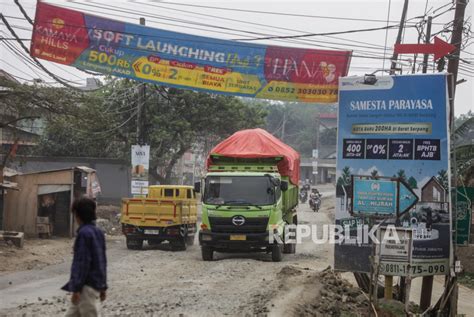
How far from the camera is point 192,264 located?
1630 cm

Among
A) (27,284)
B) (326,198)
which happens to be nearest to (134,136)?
→ (27,284)

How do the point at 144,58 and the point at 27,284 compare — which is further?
the point at 144,58

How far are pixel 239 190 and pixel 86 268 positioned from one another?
11.0m

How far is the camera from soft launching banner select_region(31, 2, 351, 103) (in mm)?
16156

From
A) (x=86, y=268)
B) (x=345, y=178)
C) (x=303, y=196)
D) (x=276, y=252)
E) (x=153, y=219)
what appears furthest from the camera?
(x=303, y=196)

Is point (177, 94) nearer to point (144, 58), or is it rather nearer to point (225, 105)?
point (225, 105)

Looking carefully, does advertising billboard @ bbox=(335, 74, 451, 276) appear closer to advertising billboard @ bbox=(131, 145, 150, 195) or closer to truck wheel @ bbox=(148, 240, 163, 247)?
truck wheel @ bbox=(148, 240, 163, 247)

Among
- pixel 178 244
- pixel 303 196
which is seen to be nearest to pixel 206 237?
pixel 178 244

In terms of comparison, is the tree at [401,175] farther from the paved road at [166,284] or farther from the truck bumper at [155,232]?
the truck bumper at [155,232]

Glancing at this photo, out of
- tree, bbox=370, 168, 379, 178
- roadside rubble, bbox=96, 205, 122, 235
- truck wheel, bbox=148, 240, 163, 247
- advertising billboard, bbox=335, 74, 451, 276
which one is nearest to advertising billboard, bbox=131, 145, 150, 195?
truck wheel, bbox=148, 240, 163, 247

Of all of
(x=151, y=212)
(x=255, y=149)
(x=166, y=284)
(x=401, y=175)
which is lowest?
(x=166, y=284)

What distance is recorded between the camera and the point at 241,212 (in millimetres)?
16734

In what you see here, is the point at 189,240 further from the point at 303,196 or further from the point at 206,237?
the point at 303,196

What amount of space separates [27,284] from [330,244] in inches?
575
